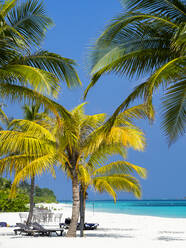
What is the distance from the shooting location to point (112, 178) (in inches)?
545

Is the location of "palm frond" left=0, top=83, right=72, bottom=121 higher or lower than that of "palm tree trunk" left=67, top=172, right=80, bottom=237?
higher

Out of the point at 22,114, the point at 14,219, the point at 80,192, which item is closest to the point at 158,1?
the point at 80,192

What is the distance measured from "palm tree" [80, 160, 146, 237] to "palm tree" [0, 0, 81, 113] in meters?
4.24

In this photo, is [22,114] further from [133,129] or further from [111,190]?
[133,129]

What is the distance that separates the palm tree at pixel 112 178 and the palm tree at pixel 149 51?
13.9 ft

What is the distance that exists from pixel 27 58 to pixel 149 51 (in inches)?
109

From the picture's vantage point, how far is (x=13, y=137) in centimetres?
1010

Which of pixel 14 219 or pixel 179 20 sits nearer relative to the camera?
pixel 179 20

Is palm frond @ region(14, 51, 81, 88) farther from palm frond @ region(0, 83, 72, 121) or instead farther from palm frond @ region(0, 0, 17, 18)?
palm frond @ region(0, 0, 17, 18)

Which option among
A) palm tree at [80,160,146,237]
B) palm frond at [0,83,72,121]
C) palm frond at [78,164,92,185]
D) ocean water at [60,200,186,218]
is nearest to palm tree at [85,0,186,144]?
palm frond at [0,83,72,121]

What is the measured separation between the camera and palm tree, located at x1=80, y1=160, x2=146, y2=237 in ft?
41.0

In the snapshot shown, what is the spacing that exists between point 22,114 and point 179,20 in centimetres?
1246

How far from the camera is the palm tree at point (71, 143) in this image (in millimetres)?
10727

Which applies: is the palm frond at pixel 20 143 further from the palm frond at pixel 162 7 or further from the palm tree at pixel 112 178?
the palm frond at pixel 162 7
